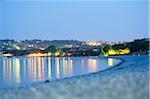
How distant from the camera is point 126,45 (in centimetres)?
5175

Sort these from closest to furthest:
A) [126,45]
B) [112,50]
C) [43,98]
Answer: [43,98] < [126,45] < [112,50]

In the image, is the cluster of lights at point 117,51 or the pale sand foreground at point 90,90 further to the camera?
the cluster of lights at point 117,51

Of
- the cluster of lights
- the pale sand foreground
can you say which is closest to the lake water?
the pale sand foreground

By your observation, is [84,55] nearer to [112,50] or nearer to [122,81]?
[112,50]

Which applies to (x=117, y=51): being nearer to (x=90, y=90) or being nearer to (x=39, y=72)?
(x=39, y=72)

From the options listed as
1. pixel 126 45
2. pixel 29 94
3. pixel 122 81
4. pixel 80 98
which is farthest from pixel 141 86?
pixel 126 45

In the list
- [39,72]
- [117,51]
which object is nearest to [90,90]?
[39,72]

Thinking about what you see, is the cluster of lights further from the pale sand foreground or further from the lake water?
the pale sand foreground

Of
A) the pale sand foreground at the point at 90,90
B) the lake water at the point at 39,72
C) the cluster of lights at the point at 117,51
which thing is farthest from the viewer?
the cluster of lights at the point at 117,51

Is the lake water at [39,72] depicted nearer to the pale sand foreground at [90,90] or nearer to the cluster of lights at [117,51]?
the pale sand foreground at [90,90]

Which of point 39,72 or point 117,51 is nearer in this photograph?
point 39,72

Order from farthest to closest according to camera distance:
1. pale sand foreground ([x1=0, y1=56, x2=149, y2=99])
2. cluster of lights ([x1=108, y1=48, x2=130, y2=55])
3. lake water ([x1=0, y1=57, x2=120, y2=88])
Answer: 1. cluster of lights ([x1=108, y1=48, x2=130, y2=55])
2. lake water ([x1=0, y1=57, x2=120, y2=88])
3. pale sand foreground ([x1=0, y1=56, x2=149, y2=99])

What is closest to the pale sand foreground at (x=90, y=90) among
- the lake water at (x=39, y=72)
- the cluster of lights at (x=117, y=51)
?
the lake water at (x=39, y=72)

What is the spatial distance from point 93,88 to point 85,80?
69 mm
